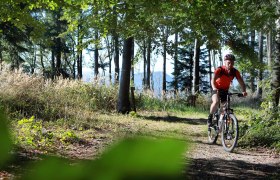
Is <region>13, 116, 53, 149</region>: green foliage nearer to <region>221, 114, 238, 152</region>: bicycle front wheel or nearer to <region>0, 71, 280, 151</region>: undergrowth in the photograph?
<region>0, 71, 280, 151</region>: undergrowth

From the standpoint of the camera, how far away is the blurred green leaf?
0.82 ft

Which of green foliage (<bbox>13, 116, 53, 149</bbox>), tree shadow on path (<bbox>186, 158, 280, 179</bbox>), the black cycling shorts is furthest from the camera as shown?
the black cycling shorts

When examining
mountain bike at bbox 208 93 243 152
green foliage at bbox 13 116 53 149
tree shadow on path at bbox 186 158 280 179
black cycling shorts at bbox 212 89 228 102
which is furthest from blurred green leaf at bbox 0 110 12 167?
black cycling shorts at bbox 212 89 228 102

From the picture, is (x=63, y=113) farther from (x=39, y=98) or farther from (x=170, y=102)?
(x=170, y=102)

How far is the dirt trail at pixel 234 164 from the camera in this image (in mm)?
4840

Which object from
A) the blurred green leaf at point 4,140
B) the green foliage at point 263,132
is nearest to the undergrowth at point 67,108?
the green foliage at point 263,132

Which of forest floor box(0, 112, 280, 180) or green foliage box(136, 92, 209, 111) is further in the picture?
green foliage box(136, 92, 209, 111)

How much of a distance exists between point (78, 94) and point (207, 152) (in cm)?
654

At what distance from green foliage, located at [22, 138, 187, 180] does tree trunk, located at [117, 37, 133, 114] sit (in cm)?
1190

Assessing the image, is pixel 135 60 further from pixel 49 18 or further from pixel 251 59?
pixel 49 18

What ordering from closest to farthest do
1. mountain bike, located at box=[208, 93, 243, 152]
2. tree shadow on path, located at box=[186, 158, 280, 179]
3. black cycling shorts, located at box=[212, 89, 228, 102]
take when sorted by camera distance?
tree shadow on path, located at box=[186, 158, 280, 179] < mountain bike, located at box=[208, 93, 243, 152] < black cycling shorts, located at box=[212, 89, 228, 102]

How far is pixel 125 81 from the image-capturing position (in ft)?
40.5

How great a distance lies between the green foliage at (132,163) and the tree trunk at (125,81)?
1190 cm

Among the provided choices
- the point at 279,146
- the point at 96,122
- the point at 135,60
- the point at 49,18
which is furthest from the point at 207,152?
the point at 49,18
